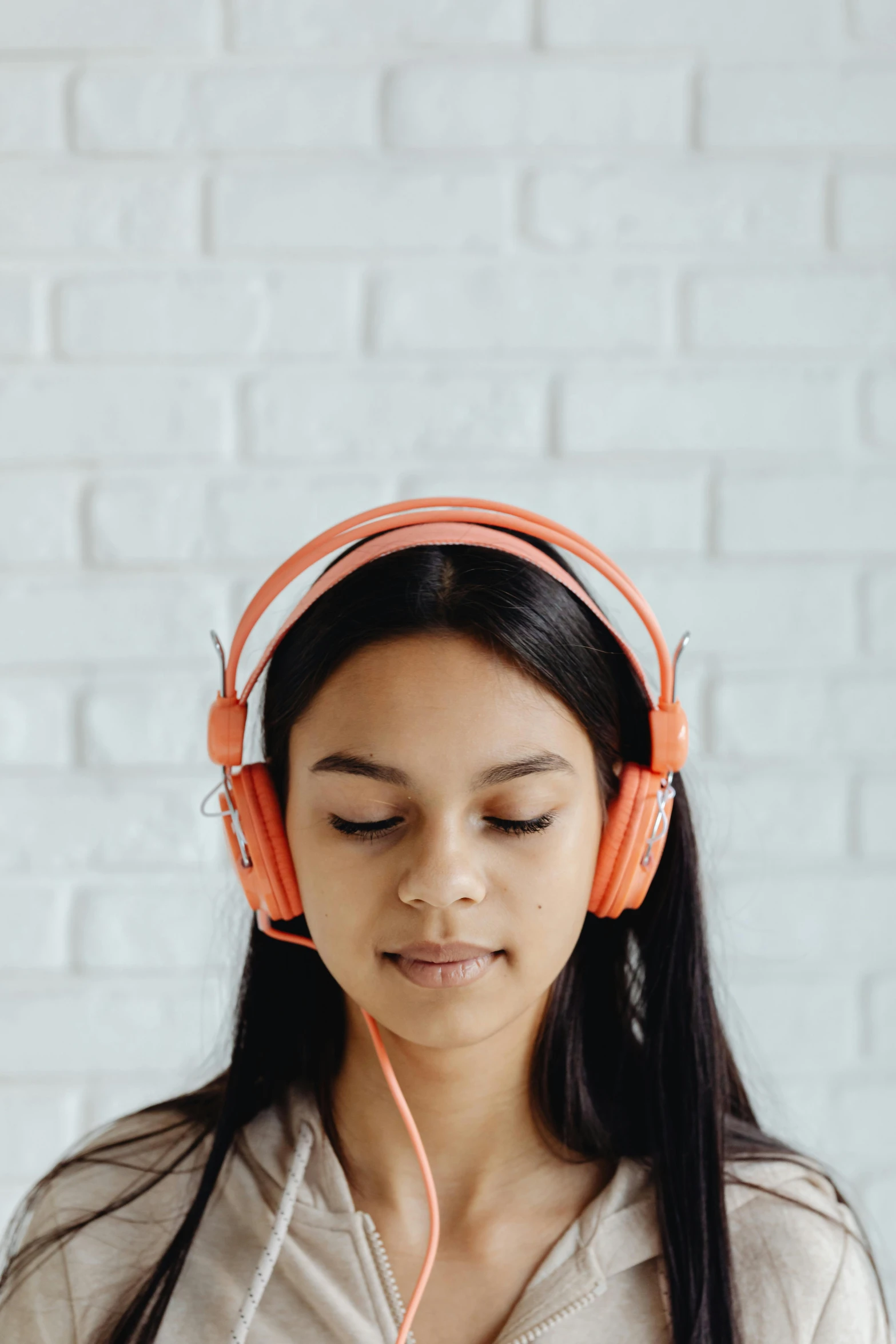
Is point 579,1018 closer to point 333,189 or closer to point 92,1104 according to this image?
point 92,1104

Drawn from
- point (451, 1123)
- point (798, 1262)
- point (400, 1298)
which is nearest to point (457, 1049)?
point (451, 1123)

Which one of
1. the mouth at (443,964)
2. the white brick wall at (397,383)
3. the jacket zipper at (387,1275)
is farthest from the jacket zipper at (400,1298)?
the white brick wall at (397,383)

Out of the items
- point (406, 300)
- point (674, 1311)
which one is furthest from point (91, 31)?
point (674, 1311)

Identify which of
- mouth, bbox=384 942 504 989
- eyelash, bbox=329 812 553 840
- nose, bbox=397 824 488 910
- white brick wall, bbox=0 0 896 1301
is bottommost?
mouth, bbox=384 942 504 989

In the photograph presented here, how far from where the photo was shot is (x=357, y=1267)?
963 millimetres

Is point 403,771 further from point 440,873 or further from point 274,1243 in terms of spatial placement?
point 274,1243

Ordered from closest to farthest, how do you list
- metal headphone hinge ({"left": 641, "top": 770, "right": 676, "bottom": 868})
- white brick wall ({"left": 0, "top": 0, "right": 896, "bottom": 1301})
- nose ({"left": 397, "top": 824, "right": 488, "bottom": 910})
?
1. nose ({"left": 397, "top": 824, "right": 488, "bottom": 910})
2. metal headphone hinge ({"left": 641, "top": 770, "right": 676, "bottom": 868})
3. white brick wall ({"left": 0, "top": 0, "right": 896, "bottom": 1301})

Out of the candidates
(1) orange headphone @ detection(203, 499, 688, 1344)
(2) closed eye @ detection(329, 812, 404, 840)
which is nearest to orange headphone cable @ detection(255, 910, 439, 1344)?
(1) orange headphone @ detection(203, 499, 688, 1344)

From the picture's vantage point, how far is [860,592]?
1.44 m

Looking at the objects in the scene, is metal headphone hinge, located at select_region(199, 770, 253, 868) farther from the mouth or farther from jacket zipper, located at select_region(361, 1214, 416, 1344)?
jacket zipper, located at select_region(361, 1214, 416, 1344)

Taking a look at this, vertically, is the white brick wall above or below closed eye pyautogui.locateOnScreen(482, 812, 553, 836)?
above

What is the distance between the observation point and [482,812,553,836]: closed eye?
88 cm

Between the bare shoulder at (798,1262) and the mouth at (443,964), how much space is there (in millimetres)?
332

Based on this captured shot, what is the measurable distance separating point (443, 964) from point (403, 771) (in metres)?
0.13
